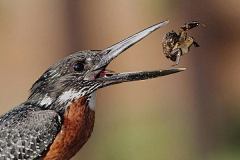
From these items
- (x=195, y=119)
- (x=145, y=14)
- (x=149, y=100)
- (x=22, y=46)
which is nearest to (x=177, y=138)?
(x=195, y=119)

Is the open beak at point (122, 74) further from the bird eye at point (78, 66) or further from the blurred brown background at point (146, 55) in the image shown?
the blurred brown background at point (146, 55)

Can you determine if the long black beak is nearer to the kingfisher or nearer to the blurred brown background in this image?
the kingfisher

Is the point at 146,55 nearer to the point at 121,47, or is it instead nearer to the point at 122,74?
the point at 121,47

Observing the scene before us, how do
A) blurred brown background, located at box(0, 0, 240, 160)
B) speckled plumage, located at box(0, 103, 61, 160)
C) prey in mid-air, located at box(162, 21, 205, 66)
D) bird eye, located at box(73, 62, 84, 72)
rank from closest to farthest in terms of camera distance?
speckled plumage, located at box(0, 103, 61, 160) → bird eye, located at box(73, 62, 84, 72) → prey in mid-air, located at box(162, 21, 205, 66) → blurred brown background, located at box(0, 0, 240, 160)

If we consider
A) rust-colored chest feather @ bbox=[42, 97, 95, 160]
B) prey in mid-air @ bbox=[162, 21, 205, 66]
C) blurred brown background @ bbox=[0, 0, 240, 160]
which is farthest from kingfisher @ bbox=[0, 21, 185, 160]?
blurred brown background @ bbox=[0, 0, 240, 160]

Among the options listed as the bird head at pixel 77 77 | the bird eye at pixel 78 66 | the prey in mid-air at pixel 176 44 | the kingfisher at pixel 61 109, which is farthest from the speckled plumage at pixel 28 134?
the prey in mid-air at pixel 176 44

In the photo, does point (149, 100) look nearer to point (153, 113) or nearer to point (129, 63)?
point (153, 113)

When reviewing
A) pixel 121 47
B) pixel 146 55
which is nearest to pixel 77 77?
pixel 121 47
